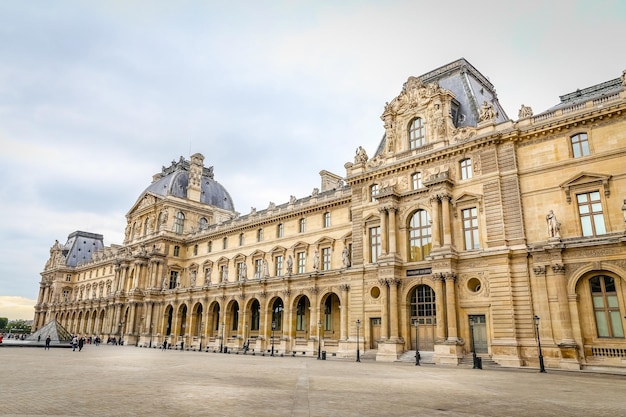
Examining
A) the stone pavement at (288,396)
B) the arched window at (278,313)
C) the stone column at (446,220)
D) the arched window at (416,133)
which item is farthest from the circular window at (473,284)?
the arched window at (278,313)

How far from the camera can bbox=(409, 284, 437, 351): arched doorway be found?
1291 inches

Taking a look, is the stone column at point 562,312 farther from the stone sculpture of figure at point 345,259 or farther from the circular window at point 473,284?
the stone sculpture of figure at point 345,259

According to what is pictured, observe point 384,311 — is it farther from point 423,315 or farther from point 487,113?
point 487,113

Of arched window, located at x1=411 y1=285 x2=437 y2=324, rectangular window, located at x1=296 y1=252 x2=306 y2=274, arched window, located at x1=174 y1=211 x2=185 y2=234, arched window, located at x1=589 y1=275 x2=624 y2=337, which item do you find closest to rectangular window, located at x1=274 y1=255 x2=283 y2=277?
rectangular window, located at x1=296 y1=252 x2=306 y2=274

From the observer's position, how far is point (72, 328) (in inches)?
3472

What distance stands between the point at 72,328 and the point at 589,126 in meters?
94.0

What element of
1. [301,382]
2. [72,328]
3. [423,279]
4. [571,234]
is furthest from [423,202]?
[72,328]

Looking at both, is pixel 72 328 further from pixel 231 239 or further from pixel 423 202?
pixel 423 202

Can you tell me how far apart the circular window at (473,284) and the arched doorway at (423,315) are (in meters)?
2.99

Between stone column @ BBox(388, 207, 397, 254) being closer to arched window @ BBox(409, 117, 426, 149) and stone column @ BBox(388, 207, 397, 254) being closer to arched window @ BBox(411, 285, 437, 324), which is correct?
arched window @ BBox(411, 285, 437, 324)

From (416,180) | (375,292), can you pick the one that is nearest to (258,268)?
(375,292)

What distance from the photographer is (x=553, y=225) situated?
27875mm

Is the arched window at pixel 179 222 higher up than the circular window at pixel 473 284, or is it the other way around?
the arched window at pixel 179 222

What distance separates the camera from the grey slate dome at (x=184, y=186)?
72250mm
